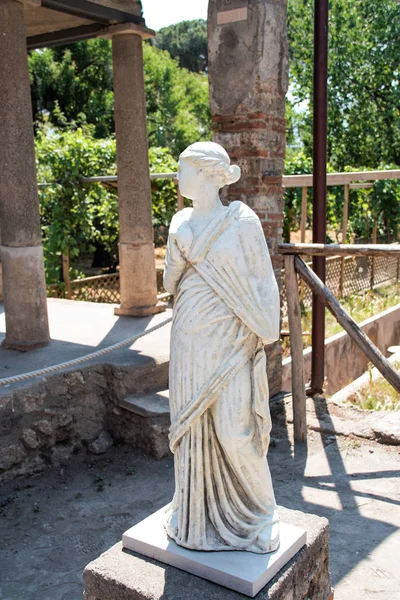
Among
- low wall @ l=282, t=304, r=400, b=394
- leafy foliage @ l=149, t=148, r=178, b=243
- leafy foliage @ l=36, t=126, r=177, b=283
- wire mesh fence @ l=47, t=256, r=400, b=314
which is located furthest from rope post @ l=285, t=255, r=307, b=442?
leafy foliage @ l=149, t=148, r=178, b=243

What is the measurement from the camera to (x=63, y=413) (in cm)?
516

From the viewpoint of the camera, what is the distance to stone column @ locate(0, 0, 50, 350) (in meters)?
5.30

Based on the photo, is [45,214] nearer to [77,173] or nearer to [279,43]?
[77,173]

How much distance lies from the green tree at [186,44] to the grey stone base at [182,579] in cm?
3257

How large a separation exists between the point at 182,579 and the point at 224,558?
198 mm

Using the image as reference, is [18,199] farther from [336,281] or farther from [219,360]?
[336,281]

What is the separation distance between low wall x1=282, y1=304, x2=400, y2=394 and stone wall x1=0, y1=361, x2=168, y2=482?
2.75 meters

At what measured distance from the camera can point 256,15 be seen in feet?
17.3

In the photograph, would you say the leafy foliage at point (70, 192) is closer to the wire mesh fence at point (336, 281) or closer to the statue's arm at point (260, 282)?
the wire mesh fence at point (336, 281)

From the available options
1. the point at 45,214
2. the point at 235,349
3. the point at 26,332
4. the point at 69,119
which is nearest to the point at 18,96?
the point at 26,332

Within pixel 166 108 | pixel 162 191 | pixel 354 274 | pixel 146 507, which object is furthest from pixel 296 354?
pixel 166 108

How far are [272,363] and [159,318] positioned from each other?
57.0 inches

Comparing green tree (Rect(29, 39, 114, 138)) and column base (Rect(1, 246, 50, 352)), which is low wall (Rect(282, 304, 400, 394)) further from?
green tree (Rect(29, 39, 114, 138))

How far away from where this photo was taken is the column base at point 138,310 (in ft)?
22.9
